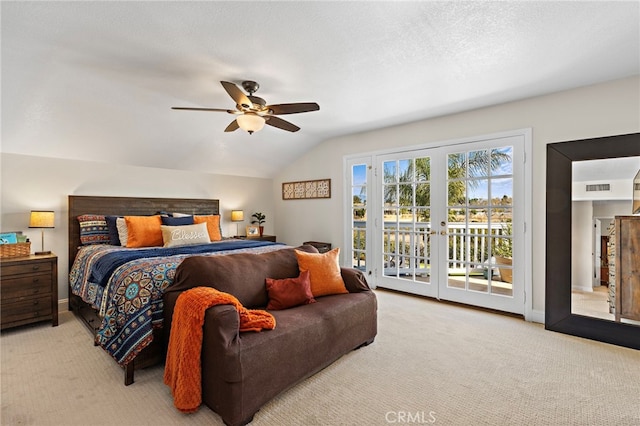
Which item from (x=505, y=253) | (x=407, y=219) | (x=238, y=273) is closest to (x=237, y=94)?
(x=238, y=273)

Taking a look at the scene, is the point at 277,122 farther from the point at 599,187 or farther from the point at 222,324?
the point at 599,187

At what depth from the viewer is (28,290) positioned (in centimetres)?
308

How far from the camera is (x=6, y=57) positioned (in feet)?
7.78

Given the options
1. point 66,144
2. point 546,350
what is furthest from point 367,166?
point 66,144

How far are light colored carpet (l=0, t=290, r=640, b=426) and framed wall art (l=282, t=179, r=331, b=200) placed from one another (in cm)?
272

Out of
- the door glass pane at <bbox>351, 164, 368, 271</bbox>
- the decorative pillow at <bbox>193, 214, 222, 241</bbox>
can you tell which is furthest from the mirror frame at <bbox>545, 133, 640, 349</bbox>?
the decorative pillow at <bbox>193, 214, 222, 241</bbox>

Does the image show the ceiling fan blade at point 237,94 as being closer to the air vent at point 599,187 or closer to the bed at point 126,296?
the bed at point 126,296

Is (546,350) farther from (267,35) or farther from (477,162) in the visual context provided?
(267,35)

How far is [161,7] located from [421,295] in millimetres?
4017

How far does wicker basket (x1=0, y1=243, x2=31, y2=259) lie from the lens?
307 cm

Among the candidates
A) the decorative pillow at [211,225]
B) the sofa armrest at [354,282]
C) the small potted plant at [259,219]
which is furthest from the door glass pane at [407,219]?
the decorative pillow at [211,225]

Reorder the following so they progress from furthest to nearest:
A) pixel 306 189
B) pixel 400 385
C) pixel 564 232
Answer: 1. pixel 306 189
2. pixel 564 232
3. pixel 400 385

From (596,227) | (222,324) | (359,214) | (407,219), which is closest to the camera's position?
(222,324)

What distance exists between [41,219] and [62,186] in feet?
1.83
